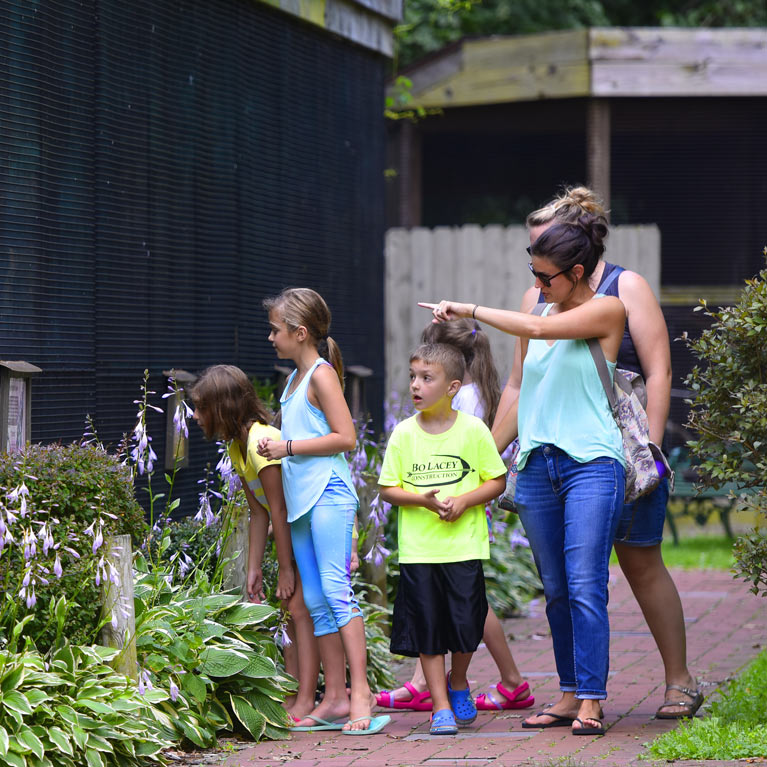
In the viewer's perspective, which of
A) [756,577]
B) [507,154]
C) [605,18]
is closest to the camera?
[756,577]

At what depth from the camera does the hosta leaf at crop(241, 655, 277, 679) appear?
530 centimetres

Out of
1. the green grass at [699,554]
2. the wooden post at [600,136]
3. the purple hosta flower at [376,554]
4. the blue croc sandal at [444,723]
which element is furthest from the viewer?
the wooden post at [600,136]

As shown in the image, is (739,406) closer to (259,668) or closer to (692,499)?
(259,668)

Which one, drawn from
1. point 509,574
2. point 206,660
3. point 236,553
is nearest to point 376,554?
point 236,553

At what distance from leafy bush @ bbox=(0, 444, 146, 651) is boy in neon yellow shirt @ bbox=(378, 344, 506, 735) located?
1.20 m

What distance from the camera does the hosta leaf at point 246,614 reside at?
5445mm

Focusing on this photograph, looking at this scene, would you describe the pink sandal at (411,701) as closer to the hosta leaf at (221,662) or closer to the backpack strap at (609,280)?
the hosta leaf at (221,662)

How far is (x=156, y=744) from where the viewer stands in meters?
4.64

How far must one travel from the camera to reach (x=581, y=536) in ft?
16.5

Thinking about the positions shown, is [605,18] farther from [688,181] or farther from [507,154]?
[688,181]

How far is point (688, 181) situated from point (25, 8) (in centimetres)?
996

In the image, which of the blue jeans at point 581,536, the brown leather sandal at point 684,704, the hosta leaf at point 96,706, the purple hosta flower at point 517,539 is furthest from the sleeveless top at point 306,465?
the purple hosta flower at point 517,539

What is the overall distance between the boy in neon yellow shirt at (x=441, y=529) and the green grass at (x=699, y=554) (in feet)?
17.2

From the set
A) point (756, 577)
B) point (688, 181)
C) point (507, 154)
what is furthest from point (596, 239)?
point (507, 154)
